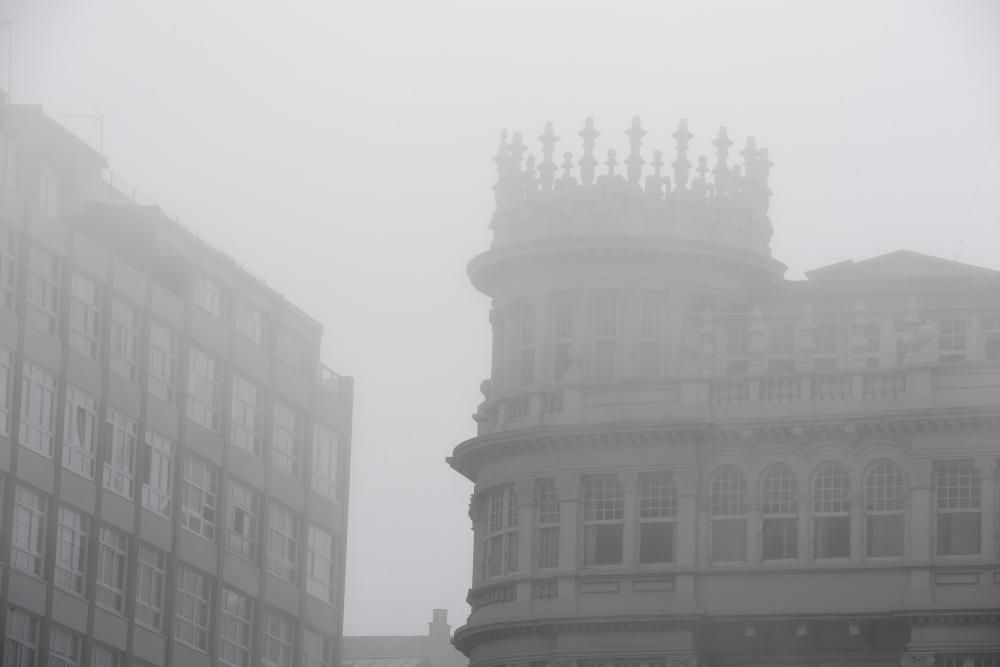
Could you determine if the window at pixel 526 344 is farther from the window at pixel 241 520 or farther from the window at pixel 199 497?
the window at pixel 241 520

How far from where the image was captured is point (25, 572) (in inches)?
3339

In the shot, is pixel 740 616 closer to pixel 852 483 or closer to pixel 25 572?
pixel 852 483

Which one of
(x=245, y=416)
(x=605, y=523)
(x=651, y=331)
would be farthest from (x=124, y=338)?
(x=605, y=523)

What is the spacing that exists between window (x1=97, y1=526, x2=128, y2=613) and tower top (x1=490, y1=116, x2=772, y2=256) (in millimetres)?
14945

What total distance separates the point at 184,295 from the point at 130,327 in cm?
455

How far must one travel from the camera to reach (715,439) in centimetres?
8181

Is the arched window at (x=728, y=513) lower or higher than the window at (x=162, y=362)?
lower

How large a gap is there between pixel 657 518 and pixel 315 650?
29.6 meters

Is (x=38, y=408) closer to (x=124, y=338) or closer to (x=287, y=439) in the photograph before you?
(x=124, y=338)

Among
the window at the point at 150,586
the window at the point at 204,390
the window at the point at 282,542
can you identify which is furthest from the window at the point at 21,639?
the window at the point at 282,542

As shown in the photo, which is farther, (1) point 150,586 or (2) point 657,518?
(1) point 150,586

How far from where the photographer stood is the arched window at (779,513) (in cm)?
8081

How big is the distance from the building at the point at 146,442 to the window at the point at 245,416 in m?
0.12

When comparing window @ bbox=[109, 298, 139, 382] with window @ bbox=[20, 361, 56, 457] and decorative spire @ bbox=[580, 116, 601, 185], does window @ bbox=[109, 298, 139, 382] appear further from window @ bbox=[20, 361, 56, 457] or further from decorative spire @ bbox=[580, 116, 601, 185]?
decorative spire @ bbox=[580, 116, 601, 185]
